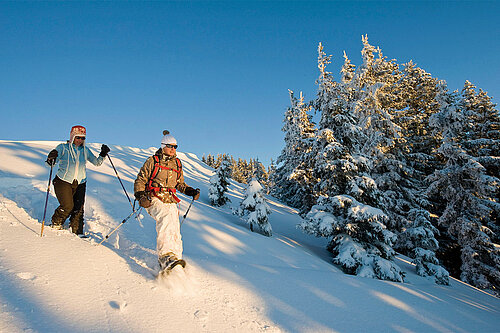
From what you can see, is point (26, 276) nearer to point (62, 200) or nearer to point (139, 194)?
point (139, 194)

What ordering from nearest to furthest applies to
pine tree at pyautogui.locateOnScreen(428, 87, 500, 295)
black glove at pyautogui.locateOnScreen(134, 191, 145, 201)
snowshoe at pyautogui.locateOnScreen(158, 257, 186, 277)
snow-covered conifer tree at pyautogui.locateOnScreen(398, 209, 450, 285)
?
snowshoe at pyautogui.locateOnScreen(158, 257, 186, 277) < black glove at pyautogui.locateOnScreen(134, 191, 145, 201) < snow-covered conifer tree at pyautogui.locateOnScreen(398, 209, 450, 285) < pine tree at pyautogui.locateOnScreen(428, 87, 500, 295)

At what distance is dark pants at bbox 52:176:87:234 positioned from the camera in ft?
14.8

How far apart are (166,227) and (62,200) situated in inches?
101

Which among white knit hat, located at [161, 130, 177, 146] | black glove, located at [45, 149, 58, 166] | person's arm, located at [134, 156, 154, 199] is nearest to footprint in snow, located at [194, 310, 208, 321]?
person's arm, located at [134, 156, 154, 199]

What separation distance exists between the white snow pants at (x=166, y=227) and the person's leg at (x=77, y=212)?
218cm

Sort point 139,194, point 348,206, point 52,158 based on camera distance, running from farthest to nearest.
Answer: point 348,206
point 52,158
point 139,194

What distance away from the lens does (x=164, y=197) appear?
12.1ft

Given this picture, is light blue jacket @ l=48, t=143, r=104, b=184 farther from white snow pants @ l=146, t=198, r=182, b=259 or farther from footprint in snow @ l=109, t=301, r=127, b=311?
footprint in snow @ l=109, t=301, r=127, b=311

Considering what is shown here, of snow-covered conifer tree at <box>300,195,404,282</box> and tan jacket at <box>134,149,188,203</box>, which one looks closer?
tan jacket at <box>134,149,188,203</box>

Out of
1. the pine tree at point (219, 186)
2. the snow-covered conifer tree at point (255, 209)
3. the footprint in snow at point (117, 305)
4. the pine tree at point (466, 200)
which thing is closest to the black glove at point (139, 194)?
the footprint in snow at point (117, 305)

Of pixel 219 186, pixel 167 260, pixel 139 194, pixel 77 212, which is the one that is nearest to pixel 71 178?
pixel 77 212

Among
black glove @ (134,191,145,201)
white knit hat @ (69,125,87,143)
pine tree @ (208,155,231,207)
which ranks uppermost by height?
white knit hat @ (69,125,87,143)

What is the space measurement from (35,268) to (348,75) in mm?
16751

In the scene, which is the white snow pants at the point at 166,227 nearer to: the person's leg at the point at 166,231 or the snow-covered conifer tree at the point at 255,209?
the person's leg at the point at 166,231
